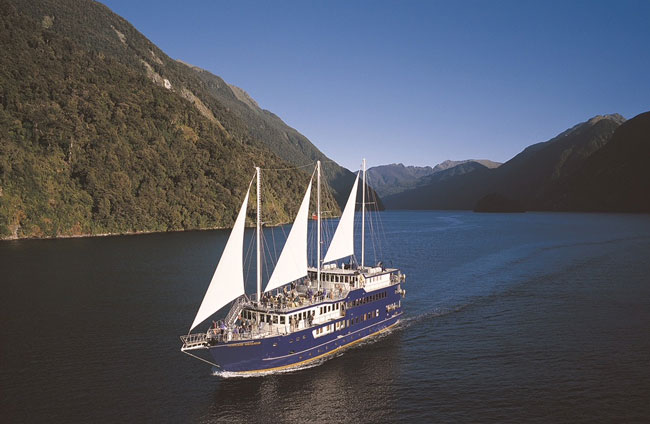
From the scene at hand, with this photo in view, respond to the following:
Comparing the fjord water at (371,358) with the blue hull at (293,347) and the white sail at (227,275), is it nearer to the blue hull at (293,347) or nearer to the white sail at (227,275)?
the blue hull at (293,347)

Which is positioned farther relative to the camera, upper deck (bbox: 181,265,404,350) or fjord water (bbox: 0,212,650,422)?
upper deck (bbox: 181,265,404,350)

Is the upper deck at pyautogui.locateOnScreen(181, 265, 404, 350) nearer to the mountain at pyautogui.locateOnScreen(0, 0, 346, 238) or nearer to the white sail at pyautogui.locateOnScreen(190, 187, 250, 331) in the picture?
the white sail at pyautogui.locateOnScreen(190, 187, 250, 331)

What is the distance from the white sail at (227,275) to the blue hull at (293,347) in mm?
3144

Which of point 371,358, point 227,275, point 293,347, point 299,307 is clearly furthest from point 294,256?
point 371,358

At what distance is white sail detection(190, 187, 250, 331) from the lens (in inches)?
1357

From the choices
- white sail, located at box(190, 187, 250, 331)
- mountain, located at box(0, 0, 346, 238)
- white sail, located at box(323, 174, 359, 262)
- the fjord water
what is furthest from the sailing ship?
mountain, located at box(0, 0, 346, 238)

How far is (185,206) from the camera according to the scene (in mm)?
171625

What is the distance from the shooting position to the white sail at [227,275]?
113ft

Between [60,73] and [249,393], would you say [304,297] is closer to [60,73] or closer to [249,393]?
[249,393]

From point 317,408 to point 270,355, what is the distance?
248 inches

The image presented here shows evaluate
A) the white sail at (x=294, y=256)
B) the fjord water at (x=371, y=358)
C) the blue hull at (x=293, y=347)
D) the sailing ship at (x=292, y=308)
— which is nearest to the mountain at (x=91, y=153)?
the fjord water at (x=371, y=358)

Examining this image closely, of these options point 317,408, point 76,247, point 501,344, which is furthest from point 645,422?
point 76,247

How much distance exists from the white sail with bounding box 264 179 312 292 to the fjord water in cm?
806

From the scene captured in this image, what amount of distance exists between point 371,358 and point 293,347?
8053 millimetres
